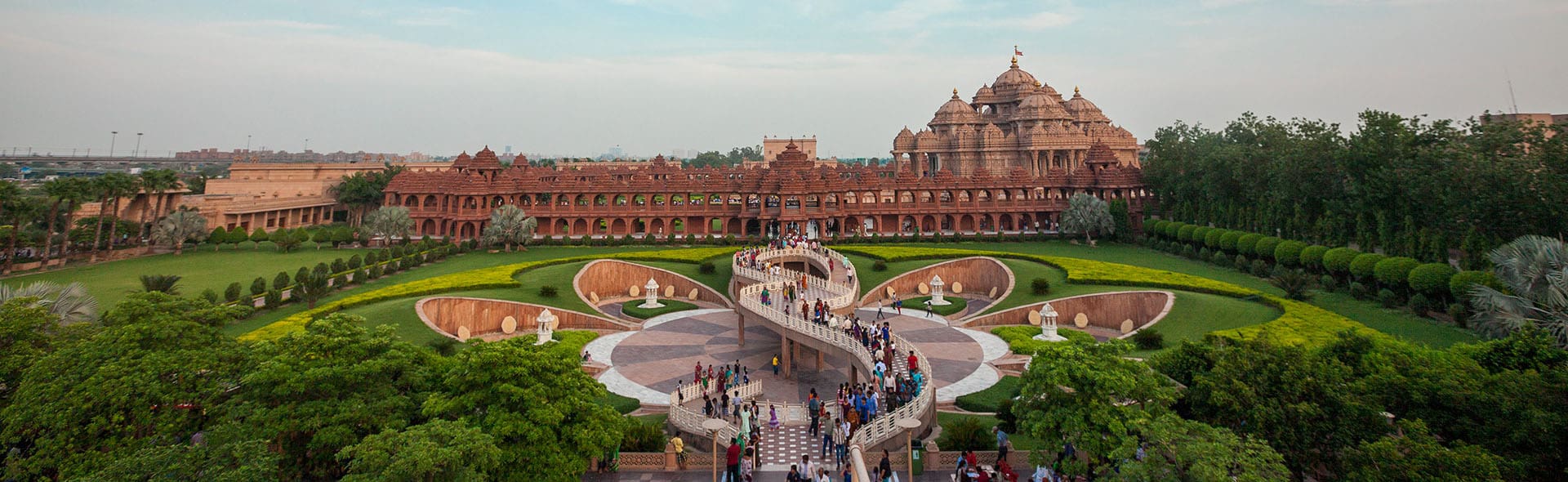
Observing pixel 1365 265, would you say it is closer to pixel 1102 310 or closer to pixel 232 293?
pixel 1102 310

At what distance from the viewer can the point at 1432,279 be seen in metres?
32.8

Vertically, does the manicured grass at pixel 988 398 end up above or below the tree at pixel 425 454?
below

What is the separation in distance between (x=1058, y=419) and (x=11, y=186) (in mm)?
59551

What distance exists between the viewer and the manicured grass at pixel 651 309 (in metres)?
41.9

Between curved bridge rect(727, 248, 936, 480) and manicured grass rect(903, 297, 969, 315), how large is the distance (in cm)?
441

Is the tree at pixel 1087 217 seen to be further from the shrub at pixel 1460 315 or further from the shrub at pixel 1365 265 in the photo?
the shrub at pixel 1460 315

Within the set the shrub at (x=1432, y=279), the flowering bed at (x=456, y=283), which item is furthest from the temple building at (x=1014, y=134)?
the shrub at (x=1432, y=279)

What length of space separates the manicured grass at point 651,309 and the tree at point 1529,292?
34.5 meters

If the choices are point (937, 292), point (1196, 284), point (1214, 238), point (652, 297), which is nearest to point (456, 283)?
point (652, 297)

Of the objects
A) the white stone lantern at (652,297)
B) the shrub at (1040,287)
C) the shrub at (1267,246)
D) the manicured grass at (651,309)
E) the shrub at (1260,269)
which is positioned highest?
the shrub at (1267,246)

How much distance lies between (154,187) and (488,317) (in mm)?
39027

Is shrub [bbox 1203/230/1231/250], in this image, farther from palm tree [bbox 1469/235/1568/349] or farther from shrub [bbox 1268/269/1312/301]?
palm tree [bbox 1469/235/1568/349]

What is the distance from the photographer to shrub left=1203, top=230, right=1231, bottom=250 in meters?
52.5

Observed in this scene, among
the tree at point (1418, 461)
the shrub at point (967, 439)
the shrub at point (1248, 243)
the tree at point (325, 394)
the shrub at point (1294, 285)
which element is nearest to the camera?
the tree at point (1418, 461)
